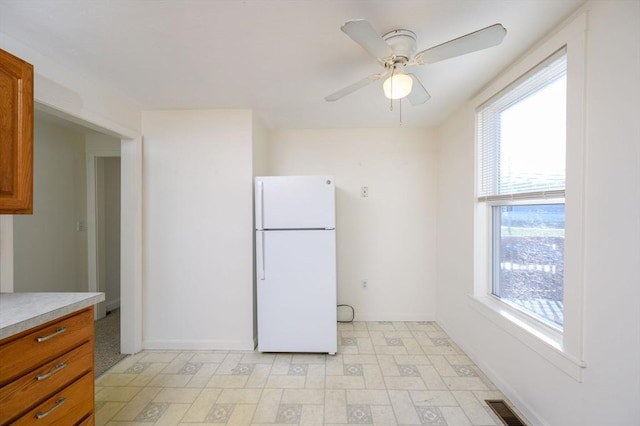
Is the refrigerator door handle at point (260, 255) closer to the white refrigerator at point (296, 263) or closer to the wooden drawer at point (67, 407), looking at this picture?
the white refrigerator at point (296, 263)

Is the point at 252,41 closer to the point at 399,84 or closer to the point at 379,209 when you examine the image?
the point at 399,84

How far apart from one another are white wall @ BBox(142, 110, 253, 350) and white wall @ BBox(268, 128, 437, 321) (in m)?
0.79

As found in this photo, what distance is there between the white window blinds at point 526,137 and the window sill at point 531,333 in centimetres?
84

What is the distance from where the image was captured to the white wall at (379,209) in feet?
10.5

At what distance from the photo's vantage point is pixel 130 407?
1819 mm

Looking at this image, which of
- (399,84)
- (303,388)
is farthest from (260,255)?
(399,84)

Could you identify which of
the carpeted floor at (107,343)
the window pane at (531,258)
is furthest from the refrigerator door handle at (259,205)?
the window pane at (531,258)

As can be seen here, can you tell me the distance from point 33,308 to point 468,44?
91.0 inches

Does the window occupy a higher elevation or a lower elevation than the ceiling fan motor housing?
lower

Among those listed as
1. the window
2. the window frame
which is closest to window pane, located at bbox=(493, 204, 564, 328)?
the window

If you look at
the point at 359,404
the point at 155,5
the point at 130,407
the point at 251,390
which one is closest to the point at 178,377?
the point at 130,407

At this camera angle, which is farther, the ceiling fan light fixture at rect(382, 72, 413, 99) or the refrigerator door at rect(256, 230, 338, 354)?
the refrigerator door at rect(256, 230, 338, 354)

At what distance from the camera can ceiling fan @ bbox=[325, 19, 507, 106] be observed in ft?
3.63

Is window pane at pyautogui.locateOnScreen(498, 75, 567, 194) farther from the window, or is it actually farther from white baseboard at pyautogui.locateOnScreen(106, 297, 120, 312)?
white baseboard at pyautogui.locateOnScreen(106, 297, 120, 312)
